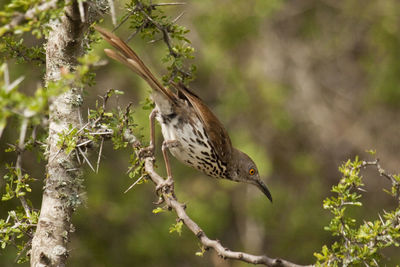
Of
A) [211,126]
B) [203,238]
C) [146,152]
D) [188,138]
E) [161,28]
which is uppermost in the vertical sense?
[211,126]

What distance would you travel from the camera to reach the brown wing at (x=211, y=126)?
4.57 m

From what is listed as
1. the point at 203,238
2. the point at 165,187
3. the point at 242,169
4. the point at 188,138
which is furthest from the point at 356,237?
the point at 242,169

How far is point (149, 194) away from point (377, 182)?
451cm

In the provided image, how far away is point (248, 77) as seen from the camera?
27.5ft

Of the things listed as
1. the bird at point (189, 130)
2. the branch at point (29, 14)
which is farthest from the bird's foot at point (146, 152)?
the branch at point (29, 14)

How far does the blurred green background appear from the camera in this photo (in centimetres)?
743

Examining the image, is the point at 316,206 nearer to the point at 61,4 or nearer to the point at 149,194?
the point at 149,194

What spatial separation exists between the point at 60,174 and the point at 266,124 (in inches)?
229

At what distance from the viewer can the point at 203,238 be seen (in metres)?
2.80

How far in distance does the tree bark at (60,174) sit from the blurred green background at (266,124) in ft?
10.1

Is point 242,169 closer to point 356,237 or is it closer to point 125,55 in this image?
point 125,55

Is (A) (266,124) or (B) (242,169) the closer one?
(B) (242,169)

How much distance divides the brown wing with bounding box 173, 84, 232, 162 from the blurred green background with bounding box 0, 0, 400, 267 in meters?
1.92

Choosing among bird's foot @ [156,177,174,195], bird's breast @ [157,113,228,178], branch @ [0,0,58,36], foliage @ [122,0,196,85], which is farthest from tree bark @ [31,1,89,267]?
bird's breast @ [157,113,228,178]
